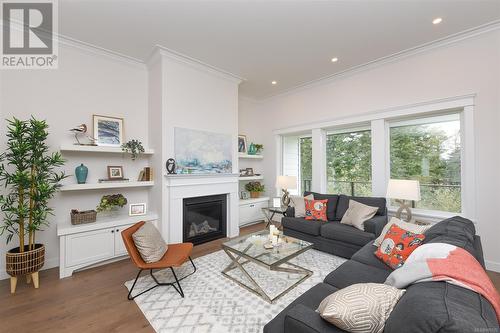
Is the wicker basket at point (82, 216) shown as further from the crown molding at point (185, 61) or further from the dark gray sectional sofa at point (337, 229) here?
the dark gray sectional sofa at point (337, 229)

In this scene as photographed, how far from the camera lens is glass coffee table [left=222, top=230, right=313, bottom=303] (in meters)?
2.35

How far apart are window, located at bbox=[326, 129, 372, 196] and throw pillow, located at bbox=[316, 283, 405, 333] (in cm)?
351

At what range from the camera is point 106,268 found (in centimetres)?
305

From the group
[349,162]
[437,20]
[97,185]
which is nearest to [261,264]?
[97,185]

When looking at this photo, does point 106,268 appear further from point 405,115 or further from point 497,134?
point 497,134

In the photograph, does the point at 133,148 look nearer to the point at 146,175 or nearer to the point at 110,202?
the point at 146,175

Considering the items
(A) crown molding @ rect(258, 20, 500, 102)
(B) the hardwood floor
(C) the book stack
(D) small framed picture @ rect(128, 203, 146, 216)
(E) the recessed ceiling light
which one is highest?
(E) the recessed ceiling light

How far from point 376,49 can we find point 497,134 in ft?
6.61

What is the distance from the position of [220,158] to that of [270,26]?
2.39 metres

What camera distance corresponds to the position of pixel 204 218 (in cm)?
414

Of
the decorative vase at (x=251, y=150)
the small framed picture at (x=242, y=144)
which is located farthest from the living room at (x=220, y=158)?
the decorative vase at (x=251, y=150)

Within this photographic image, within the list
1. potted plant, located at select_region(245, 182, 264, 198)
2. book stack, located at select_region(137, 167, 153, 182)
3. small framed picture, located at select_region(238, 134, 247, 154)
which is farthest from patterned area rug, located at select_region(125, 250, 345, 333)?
small framed picture, located at select_region(238, 134, 247, 154)

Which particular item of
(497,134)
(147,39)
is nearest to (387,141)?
(497,134)

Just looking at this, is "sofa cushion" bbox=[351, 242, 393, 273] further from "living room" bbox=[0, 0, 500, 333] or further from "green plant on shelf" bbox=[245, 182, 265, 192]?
"green plant on shelf" bbox=[245, 182, 265, 192]
